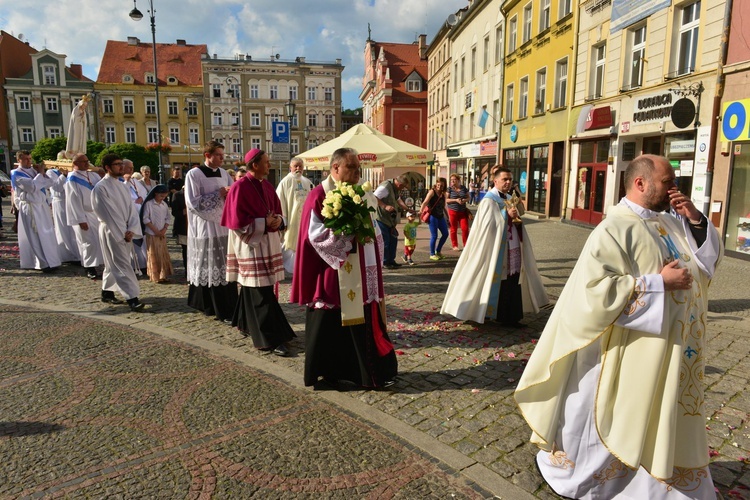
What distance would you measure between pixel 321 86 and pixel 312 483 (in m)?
71.4

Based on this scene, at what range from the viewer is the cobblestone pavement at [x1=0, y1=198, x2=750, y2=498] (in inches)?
128

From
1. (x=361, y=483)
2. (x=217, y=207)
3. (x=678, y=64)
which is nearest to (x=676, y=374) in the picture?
(x=361, y=483)

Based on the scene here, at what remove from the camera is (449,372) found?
4766 millimetres

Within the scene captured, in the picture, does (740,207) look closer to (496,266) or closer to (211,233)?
(496,266)

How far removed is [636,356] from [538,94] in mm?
22494

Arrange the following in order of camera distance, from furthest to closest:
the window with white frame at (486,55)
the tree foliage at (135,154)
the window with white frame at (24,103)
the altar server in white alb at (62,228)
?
the window with white frame at (24,103) → the tree foliage at (135,154) → the window with white frame at (486,55) → the altar server in white alb at (62,228)

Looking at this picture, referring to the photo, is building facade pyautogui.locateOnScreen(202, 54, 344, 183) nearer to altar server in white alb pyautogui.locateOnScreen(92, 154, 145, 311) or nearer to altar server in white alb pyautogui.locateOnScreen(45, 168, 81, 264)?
altar server in white alb pyautogui.locateOnScreen(45, 168, 81, 264)

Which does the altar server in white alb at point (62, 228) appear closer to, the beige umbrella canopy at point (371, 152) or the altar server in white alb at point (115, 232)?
the altar server in white alb at point (115, 232)

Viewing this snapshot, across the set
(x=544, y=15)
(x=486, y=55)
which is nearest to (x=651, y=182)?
(x=544, y=15)

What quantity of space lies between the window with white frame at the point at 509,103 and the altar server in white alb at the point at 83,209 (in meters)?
21.4

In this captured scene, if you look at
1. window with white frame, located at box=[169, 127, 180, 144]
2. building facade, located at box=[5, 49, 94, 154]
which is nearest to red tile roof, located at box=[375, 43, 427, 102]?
window with white frame, located at box=[169, 127, 180, 144]

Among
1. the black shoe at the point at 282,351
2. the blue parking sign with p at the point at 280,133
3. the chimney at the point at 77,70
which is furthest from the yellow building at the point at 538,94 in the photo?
the chimney at the point at 77,70

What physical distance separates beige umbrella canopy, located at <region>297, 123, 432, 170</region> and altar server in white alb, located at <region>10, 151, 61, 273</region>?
209 inches

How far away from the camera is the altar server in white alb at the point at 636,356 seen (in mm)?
2486
